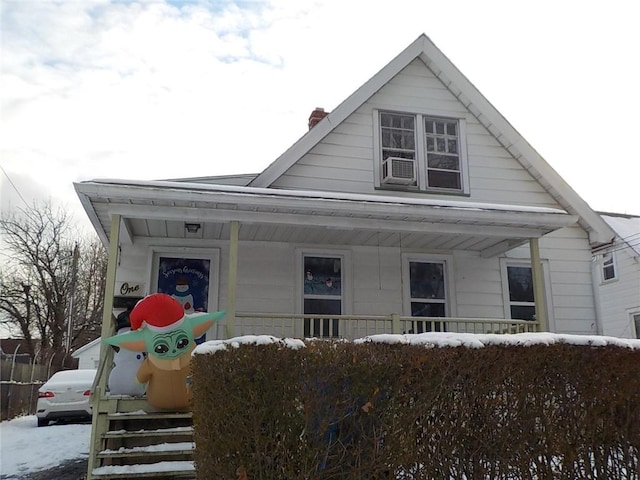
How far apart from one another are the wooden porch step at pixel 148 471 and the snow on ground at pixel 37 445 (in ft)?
8.35

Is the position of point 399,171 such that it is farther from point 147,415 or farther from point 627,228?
point 627,228

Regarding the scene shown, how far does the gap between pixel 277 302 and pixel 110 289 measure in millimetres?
3073

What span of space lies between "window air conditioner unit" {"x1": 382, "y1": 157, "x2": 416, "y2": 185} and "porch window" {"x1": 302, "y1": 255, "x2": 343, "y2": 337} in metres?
1.74

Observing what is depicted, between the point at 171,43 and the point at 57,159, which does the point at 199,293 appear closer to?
the point at 171,43

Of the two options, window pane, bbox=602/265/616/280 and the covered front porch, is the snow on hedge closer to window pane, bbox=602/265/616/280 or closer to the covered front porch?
the covered front porch

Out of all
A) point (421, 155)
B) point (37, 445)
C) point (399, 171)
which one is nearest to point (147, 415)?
point (37, 445)

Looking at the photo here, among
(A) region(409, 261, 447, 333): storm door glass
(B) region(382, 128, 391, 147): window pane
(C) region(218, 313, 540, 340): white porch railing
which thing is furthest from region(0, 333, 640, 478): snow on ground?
(B) region(382, 128, 391, 147): window pane

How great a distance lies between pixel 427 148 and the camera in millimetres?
10609

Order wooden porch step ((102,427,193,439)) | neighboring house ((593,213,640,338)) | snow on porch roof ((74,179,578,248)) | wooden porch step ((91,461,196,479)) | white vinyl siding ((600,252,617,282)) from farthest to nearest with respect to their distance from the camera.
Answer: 1. white vinyl siding ((600,252,617,282))
2. neighboring house ((593,213,640,338))
3. snow on porch roof ((74,179,578,248))
4. wooden porch step ((102,427,193,439))
5. wooden porch step ((91,461,196,479))

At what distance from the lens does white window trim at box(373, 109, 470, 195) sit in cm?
1020

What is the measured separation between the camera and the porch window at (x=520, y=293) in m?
10.2

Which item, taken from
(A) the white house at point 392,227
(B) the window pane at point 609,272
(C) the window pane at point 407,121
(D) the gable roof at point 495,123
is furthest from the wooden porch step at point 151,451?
(B) the window pane at point 609,272

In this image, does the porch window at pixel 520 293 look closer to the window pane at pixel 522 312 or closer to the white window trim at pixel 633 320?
the window pane at pixel 522 312

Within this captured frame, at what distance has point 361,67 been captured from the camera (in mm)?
12328
